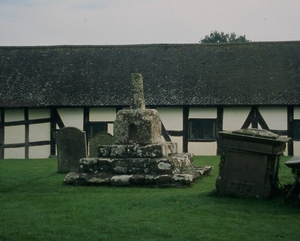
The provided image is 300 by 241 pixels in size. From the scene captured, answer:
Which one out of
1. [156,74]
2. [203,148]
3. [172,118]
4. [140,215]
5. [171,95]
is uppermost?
[156,74]

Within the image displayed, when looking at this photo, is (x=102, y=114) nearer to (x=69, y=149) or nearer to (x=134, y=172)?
(x=69, y=149)

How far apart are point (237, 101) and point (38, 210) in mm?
17423

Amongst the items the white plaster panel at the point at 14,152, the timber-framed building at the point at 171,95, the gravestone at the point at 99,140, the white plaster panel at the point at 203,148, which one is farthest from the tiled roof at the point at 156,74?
the gravestone at the point at 99,140

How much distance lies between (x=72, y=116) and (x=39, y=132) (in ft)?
5.79

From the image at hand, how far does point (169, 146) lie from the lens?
15547mm

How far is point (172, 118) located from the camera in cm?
2745

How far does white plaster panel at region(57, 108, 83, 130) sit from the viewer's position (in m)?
28.1

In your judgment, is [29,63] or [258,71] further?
[29,63]

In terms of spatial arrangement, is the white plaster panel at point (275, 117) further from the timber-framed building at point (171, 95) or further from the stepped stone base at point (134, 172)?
the stepped stone base at point (134, 172)

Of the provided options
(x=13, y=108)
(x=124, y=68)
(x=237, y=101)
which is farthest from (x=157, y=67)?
(x=13, y=108)

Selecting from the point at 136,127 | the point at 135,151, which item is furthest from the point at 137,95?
the point at 135,151

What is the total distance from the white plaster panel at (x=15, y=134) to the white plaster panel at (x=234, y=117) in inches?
381

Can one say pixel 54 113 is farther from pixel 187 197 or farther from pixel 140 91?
pixel 187 197

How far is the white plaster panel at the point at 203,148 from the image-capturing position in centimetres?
2730
